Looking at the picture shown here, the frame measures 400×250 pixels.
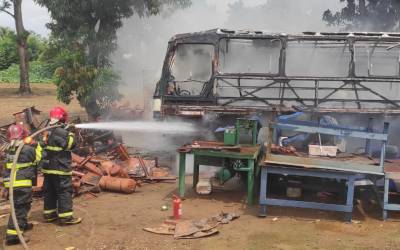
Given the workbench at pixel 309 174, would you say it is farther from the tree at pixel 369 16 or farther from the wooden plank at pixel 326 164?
the tree at pixel 369 16

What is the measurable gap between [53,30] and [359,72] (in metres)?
9.68

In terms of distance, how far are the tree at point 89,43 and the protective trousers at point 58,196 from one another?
23.2 feet

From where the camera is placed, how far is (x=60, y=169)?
21.4 feet

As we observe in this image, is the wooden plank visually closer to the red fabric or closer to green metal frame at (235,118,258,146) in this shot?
green metal frame at (235,118,258,146)

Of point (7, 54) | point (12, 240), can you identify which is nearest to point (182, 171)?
point (12, 240)

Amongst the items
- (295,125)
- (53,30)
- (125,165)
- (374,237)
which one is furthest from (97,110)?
(374,237)

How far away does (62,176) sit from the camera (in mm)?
6547

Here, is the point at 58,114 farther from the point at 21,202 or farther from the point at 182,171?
the point at 182,171

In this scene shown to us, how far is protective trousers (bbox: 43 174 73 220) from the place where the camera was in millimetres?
6512

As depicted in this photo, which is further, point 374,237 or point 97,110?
point 97,110

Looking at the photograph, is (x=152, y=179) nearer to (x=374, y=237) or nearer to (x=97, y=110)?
(x=374, y=237)

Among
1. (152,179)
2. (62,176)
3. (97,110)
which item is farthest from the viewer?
(97,110)

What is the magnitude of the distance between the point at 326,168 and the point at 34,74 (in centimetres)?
3695

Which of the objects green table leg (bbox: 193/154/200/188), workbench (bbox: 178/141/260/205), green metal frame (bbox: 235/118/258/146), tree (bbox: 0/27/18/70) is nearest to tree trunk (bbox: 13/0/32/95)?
tree (bbox: 0/27/18/70)
